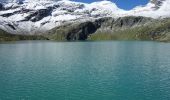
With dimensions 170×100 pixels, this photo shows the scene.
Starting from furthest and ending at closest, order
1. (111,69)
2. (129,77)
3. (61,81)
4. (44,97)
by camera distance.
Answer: (111,69)
(129,77)
(61,81)
(44,97)

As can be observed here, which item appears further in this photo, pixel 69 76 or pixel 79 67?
pixel 79 67

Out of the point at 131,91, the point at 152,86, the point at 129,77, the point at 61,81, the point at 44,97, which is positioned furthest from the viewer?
the point at 129,77

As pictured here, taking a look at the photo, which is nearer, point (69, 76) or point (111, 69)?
point (69, 76)

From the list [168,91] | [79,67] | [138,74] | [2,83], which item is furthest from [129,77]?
[2,83]

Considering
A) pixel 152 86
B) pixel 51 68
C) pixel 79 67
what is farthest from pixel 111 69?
pixel 152 86

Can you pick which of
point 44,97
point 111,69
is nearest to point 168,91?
point 44,97

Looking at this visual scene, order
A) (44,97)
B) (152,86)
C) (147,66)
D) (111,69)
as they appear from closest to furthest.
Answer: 1. (44,97)
2. (152,86)
3. (111,69)
4. (147,66)

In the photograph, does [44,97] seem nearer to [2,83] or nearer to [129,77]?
[2,83]

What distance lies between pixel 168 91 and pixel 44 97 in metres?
25.6

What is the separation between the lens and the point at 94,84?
75.1 m

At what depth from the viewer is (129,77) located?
8412cm

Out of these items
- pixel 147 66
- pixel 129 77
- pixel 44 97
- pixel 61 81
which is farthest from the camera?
pixel 147 66

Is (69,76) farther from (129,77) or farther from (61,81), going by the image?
(129,77)

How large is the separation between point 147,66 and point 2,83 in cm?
4952
